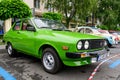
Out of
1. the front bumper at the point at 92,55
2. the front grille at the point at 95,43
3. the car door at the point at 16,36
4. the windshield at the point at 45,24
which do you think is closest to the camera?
the front bumper at the point at 92,55

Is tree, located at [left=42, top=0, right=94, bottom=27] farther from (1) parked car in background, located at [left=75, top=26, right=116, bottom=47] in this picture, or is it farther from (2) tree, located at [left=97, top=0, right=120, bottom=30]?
(2) tree, located at [left=97, top=0, right=120, bottom=30]

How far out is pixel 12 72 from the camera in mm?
5219

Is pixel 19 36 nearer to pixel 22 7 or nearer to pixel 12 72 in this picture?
pixel 12 72

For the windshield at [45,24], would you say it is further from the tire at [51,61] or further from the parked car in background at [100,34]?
the parked car in background at [100,34]

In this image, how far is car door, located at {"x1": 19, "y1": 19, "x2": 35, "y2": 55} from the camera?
18.6 ft

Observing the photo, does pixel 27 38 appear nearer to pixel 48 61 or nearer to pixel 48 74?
pixel 48 61

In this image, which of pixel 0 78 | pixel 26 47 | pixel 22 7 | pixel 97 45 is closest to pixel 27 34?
pixel 26 47

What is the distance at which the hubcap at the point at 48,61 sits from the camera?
5091 mm

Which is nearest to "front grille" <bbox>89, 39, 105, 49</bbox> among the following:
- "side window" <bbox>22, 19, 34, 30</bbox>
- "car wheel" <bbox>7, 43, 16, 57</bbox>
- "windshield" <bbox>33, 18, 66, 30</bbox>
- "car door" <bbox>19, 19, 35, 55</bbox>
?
"windshield" <bbox>33, 18, 66, 30</bbox>

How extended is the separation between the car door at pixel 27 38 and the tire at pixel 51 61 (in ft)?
2.02

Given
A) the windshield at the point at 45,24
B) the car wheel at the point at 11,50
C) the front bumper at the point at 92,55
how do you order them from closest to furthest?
the front bumper at the point at 92,55, the windshield at the point at 45,24, the car wheel at the point at 11,50

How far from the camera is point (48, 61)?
17.2 feet

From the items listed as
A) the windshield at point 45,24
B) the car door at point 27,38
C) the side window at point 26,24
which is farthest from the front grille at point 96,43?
the side window at point 26,24

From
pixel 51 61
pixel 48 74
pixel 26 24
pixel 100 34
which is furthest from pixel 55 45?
pixel 100 34
